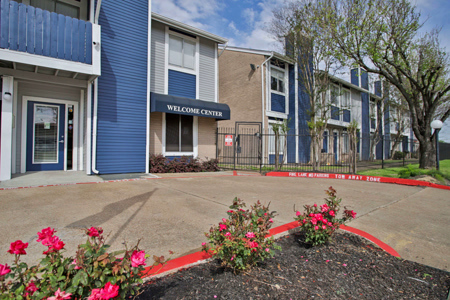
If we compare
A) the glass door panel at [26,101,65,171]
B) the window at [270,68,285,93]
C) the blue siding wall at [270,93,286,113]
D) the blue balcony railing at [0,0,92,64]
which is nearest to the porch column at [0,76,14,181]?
the blue balcony railing at [0,0,92,64]

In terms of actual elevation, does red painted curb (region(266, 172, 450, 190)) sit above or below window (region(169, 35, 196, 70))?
below

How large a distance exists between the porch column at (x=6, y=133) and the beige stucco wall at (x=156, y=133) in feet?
15.4

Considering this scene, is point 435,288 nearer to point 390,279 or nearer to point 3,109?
point 390,279

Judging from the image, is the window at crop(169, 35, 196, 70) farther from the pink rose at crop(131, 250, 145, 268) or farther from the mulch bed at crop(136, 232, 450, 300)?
the pink rose at crop(131, 250, 145, 268)

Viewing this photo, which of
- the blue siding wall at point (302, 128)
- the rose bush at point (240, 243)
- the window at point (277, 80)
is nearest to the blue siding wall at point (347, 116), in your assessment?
the blue siding wall at point (302, 128)

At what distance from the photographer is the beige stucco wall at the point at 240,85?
1595cm

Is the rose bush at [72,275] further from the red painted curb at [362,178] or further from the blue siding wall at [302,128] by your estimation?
the blue siding wall at [302,128]

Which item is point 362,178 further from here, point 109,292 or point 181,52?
point 109,292

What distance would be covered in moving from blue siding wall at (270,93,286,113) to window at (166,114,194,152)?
6.37 metres

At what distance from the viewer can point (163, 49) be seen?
11.5 m

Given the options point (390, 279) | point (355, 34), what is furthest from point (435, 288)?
point (355, 34)

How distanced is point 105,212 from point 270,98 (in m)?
13.2

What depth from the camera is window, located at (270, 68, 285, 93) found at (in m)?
16.4

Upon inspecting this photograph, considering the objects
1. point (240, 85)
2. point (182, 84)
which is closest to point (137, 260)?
point (182, 84)
